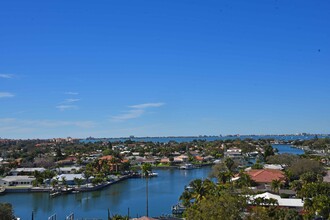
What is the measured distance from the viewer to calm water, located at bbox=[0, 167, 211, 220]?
4669 cm

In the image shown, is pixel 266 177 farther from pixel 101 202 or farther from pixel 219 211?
pixel 219 211

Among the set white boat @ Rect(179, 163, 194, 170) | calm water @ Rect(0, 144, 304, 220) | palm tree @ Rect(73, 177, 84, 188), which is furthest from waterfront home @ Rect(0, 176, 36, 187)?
white boat @ Rect(179, 163, 194, 170)

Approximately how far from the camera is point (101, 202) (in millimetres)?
53625

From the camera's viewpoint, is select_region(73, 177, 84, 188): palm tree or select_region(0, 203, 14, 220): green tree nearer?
select_region(0, 203, 14, 220): green tree

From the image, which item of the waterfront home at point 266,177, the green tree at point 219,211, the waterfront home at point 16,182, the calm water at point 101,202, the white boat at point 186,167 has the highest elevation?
the green tree at point 219,211

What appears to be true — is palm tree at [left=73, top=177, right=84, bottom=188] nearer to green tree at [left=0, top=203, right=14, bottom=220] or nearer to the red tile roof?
the red tile roof

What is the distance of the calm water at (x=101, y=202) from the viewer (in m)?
46.7

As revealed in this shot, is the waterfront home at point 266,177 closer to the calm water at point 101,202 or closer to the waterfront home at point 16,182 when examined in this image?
the calm water at point 101,202

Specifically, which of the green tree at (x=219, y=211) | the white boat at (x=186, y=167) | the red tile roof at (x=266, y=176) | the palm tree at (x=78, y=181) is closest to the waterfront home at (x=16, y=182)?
the palm tree at (x=78, y=181)

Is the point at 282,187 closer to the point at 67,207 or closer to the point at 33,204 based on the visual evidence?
the point at 67,207

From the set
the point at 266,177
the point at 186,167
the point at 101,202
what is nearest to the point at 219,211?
the point at 101,202

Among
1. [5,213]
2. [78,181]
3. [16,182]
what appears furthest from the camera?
[16,182]

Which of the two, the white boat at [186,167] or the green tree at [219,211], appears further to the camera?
the white boat at [186,167]

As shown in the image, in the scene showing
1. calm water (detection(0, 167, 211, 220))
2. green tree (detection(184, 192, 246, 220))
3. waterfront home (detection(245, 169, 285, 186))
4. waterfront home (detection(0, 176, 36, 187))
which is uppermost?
green tree (detection(184, 192, 246, 220))
